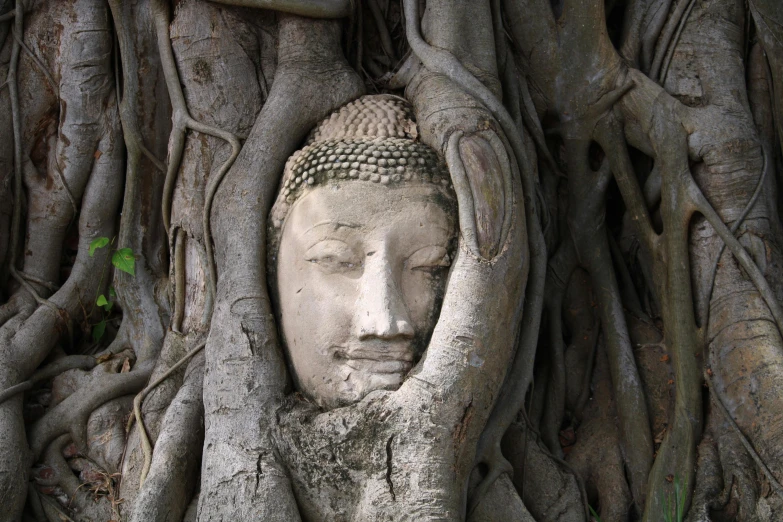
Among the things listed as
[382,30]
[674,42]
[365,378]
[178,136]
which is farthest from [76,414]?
[674,42]

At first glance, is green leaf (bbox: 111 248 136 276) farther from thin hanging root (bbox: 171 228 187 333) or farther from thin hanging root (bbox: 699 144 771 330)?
thin hanging root (bbox: 699 144 771 330)

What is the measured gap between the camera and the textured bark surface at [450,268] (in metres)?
2.60

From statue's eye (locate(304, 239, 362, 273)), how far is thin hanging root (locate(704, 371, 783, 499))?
126 centimetres

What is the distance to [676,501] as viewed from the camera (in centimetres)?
276

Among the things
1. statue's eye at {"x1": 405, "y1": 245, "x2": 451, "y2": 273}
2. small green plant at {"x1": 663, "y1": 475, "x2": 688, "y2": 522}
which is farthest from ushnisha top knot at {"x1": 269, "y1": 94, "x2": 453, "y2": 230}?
small green plant at {"x1": 663, "y1": 475, "x2": 688, "y2": 522}

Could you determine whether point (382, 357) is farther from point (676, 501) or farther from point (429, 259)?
point (676, 501)

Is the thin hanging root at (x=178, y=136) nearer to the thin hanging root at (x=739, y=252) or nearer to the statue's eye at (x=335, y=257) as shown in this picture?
the statue's eye at (x=335, y=257)

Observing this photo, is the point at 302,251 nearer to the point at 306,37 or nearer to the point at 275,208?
the point at 275,208

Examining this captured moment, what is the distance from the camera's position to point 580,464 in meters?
3.12

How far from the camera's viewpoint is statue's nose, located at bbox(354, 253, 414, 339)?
255 centimetres

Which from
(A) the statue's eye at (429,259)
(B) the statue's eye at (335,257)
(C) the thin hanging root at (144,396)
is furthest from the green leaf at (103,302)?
(A) the statue's eye at (429,259)

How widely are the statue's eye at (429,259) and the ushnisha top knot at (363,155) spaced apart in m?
0.21

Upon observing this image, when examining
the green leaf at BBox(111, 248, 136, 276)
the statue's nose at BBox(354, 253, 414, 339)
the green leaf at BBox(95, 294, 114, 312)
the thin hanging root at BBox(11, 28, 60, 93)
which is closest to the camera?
the statue's nose at BBox(354, 253, 414, 339)

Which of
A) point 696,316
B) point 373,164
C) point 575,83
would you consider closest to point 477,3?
point 575,83
